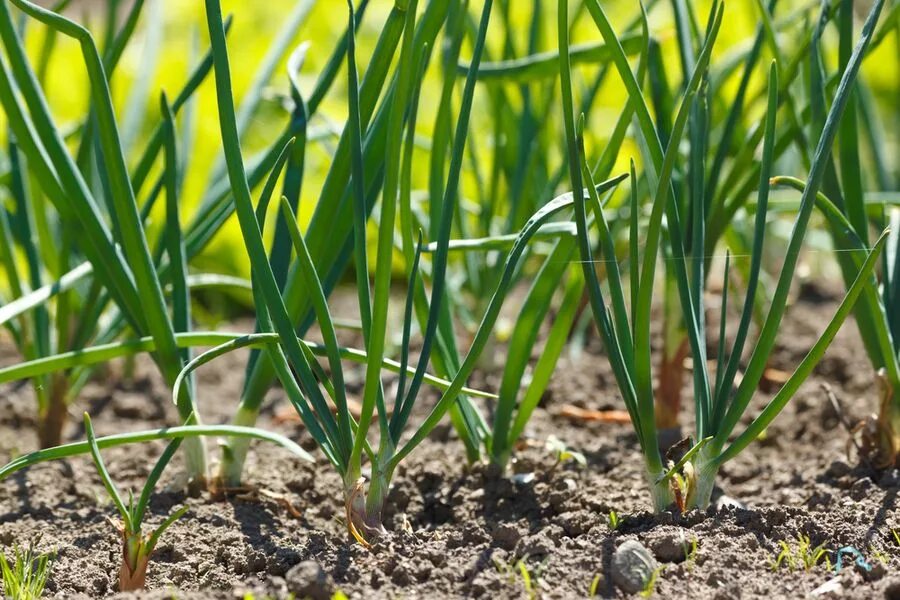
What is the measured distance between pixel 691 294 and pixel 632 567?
0.36 metres

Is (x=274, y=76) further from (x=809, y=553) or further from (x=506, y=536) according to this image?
(x=809, y=553)

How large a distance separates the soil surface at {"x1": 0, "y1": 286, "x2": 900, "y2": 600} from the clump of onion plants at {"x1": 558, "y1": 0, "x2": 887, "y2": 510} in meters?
0.08

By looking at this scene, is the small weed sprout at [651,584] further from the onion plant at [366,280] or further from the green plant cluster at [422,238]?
the onion plant at [366,280]

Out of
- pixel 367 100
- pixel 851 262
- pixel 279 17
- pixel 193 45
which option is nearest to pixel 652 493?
pixel 851 262

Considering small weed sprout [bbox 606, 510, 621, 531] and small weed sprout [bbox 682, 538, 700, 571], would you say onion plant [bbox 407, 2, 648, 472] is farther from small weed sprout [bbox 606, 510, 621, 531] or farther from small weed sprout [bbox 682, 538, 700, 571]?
small weed sprout [bbox 682, 538, 700, 571]

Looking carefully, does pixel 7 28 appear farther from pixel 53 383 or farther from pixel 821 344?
pixel 821 344

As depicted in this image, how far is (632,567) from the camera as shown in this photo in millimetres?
1082

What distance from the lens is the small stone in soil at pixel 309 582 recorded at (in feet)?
3.46

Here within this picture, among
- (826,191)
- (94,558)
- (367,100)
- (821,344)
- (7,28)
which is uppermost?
(7,28)

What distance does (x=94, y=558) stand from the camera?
1275 millimetres

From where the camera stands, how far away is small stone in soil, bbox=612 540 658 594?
1.07m

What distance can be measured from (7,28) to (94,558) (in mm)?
642

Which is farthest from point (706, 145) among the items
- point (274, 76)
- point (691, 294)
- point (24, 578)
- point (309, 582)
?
point (274, 76)

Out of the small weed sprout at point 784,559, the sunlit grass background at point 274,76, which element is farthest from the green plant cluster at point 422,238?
the sunlit grass background at point 274,76
